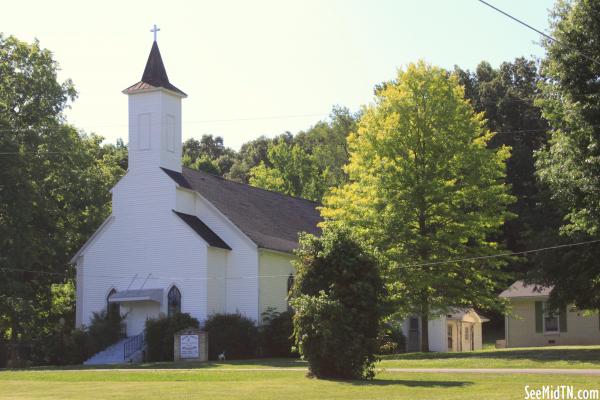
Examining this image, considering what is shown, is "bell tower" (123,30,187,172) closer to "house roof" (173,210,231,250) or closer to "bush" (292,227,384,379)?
"house roof" (173,210,231,250)

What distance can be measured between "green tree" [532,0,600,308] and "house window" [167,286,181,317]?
2003 cm

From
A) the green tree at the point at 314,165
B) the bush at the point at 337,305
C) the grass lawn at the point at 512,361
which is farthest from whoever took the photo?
the green tree at the point at 314,165

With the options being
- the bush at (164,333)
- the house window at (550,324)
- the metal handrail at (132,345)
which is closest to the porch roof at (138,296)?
the metal handrail at (132,345)

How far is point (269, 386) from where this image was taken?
2348cm

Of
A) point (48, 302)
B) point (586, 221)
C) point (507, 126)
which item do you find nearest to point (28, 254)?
point (48, 302)

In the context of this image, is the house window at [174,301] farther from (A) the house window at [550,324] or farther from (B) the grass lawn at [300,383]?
(A) the house window at [550,324]

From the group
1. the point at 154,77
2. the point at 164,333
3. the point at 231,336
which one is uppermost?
the point at 154,77

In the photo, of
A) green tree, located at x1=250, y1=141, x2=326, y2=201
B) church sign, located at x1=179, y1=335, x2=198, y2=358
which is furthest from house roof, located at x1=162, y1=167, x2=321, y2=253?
green tree, located at x1=250, y1=141, x2=326, y2=201

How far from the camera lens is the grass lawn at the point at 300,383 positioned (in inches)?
811

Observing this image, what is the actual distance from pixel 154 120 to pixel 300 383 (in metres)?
27.5

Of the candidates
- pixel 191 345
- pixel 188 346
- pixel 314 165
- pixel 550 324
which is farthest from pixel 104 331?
pixel 314 165

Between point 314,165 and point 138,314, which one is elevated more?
point 314,165

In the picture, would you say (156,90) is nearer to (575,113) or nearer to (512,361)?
(575,113)

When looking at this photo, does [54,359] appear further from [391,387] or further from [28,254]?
[391,387]
